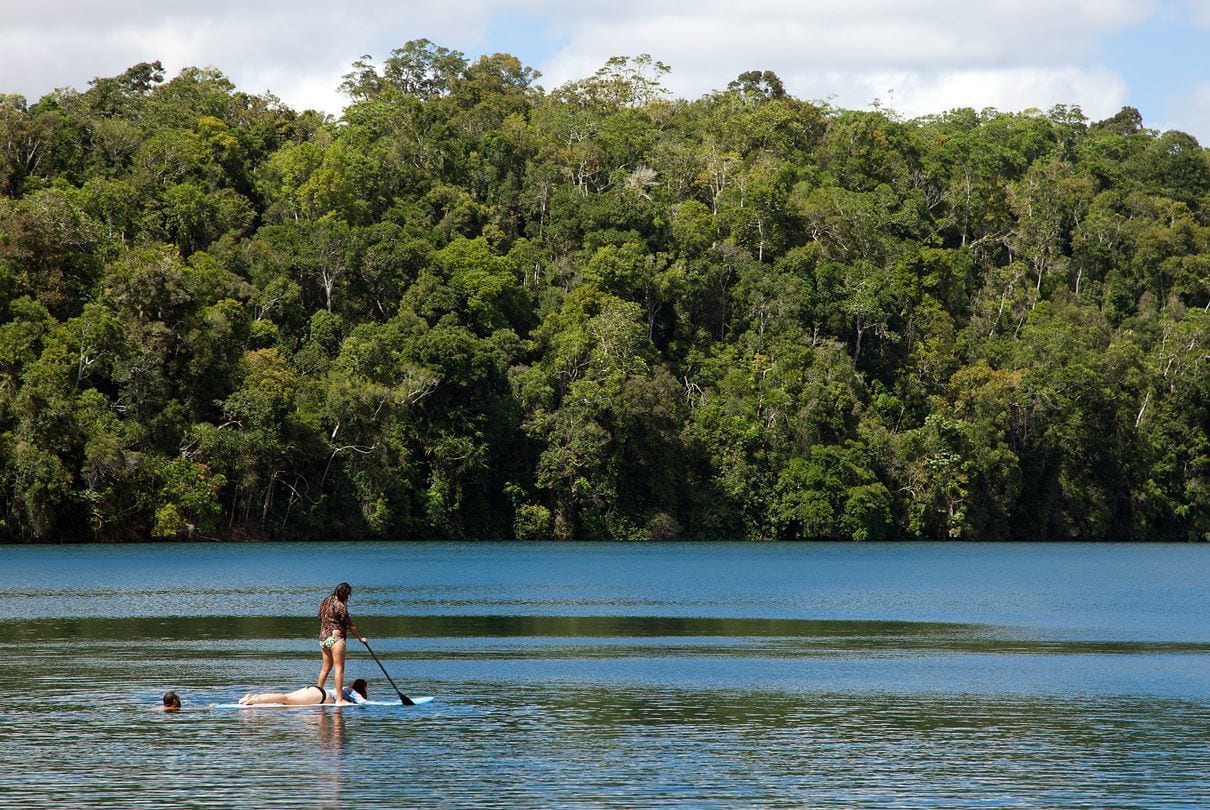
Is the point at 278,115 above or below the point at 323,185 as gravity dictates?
above

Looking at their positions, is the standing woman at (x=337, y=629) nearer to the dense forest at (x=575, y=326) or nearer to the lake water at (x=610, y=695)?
the lake water at (x=610, y=695)

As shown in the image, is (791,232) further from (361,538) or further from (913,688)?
(913,688)

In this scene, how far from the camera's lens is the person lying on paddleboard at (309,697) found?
2641cm

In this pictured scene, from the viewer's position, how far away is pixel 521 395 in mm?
99125

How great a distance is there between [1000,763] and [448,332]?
74500mm

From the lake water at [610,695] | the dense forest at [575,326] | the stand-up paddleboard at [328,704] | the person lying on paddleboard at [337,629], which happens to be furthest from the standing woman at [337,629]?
the dense forest at [575,326]

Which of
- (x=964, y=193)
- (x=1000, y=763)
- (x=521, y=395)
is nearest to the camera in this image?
(x=1000, y=763)

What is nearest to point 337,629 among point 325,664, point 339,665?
point 339,665

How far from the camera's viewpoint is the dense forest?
85.4 meters

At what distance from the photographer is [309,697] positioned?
26781 mm

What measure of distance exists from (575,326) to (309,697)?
255 ft

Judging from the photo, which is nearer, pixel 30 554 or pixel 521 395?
pixel 30 554

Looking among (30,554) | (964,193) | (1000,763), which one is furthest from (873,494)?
(1000,763)

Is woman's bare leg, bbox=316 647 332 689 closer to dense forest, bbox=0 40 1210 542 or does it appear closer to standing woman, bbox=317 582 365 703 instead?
standing woman, bbox=317 582 365 703
